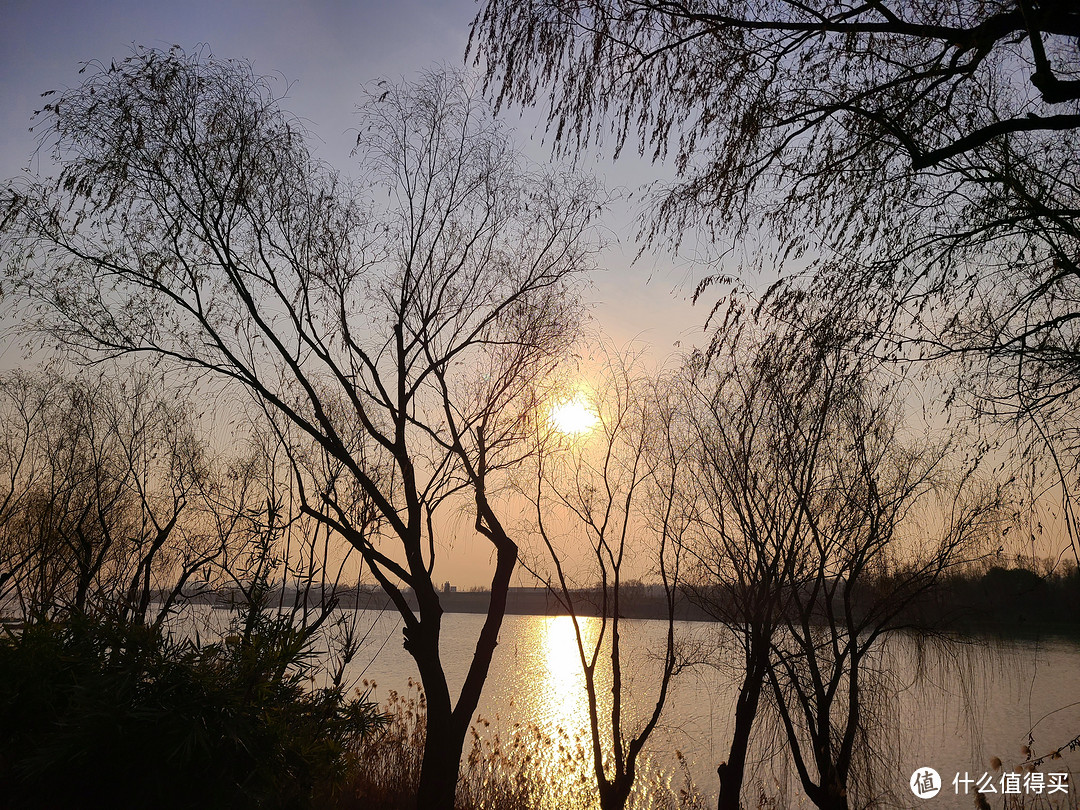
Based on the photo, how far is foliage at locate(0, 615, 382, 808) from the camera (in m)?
3.31

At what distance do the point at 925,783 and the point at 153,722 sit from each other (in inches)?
456

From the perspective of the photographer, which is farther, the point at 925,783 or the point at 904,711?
the point at 904,711

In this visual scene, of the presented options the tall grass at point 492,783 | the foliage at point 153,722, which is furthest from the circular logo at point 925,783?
the foliage at point 153,722

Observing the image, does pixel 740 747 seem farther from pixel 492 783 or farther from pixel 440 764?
pixel 492 783

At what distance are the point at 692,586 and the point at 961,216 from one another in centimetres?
673

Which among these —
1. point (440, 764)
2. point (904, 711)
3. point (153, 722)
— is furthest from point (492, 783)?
point (904, 711)

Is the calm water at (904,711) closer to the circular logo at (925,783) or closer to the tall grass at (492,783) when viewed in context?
the circular logo at (925,783)

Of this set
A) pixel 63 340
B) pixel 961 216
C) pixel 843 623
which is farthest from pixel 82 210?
pixel 843 623

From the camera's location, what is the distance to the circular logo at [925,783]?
1077cm

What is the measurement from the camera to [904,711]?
1532 cm

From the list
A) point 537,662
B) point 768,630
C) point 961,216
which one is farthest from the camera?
point 537,662

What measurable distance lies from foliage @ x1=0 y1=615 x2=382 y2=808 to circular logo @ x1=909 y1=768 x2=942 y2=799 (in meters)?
10.2

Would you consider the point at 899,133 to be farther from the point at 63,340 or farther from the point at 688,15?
the point at 63,340

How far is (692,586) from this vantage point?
31.3ft
